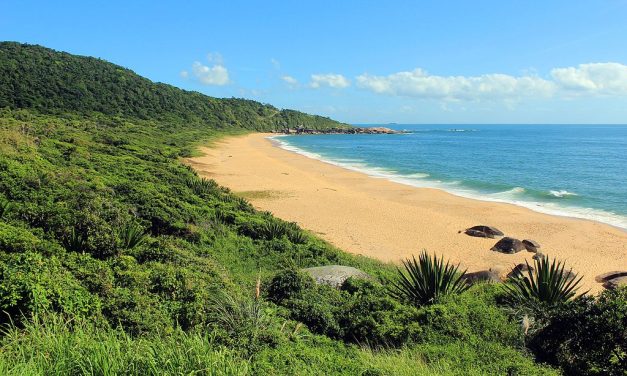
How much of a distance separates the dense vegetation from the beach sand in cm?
410

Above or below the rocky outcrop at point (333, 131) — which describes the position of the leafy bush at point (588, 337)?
below

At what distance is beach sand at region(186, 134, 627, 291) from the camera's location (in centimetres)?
1564

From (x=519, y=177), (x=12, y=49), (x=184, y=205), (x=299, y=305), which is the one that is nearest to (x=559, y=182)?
(x=519, y=177)

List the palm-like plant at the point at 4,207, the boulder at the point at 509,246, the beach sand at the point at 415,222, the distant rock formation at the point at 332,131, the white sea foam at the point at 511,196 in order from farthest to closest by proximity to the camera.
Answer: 1. the distant rock formation at the point at 332,131
2. the white sea foam at the point at 511,196
3. the boulder at the point at 509,246
4. the beach sand at the point at 415,222
5. the palm-like plant at the point at 4,207

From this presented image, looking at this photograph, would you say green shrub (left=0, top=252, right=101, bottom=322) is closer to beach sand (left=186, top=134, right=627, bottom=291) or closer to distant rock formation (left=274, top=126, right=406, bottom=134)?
beach sand (left=186, top=134, right=627, bottom=291)

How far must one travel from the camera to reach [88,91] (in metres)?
65.0

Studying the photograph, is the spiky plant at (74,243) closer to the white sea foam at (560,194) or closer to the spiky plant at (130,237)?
the spiky plant at (130,237)

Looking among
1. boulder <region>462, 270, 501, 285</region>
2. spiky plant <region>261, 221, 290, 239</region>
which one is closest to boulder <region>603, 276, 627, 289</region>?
boulder <region>462, 270, 501, 285</region>

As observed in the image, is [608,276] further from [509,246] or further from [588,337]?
[588,337]

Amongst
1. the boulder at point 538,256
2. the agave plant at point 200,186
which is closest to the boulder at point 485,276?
the boulder at point 538,256

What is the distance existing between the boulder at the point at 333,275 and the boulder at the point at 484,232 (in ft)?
31.4

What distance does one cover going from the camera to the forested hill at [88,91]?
54.1m

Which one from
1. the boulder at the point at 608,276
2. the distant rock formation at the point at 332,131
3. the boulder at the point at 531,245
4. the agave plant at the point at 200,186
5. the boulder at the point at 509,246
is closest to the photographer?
the boulder at the point at 608,276

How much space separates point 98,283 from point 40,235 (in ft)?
13.0
